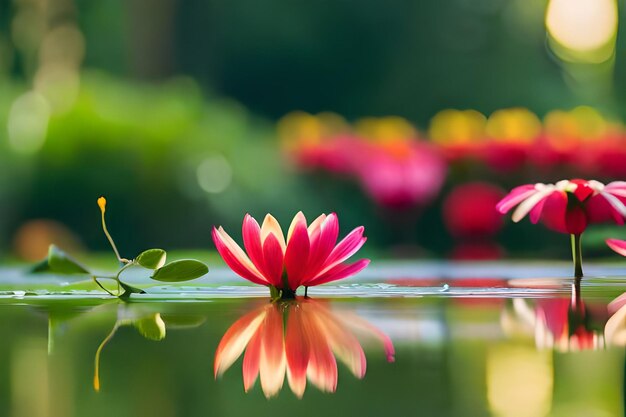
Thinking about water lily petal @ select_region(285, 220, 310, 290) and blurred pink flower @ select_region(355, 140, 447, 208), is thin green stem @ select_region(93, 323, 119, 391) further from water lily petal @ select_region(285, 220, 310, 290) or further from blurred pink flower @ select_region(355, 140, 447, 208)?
blurred pink flower @ select_region(355, 140, 447, 208)

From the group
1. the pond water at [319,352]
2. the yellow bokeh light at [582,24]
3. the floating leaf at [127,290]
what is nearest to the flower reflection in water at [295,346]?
the pond water at [319,352]

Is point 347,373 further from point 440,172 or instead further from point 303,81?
point 303,81

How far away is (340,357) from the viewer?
31cm

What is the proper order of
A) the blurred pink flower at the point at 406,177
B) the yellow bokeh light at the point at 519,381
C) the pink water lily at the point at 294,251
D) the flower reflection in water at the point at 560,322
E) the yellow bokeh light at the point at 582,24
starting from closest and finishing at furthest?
the yellow bokeh light at the point at 519,381 < the flower reflection in water at the point at 560,322 < the pink water lily at the point at 294,251 < the blurred pink flower at the point at 406,177 < the yellow bokeh light at the point at 582,24

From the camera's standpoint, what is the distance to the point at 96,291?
0.56 m

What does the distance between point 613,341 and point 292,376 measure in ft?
0.42

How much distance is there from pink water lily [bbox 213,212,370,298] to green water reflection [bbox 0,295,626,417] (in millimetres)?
15

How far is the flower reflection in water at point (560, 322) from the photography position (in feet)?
1.12

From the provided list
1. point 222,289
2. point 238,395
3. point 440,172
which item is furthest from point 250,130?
point 238,395

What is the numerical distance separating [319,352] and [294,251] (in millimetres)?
124

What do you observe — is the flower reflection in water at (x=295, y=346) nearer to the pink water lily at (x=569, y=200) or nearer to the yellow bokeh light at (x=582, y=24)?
the pink water lily at (x=569, y=200)

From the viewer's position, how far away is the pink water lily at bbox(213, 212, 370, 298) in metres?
0.44

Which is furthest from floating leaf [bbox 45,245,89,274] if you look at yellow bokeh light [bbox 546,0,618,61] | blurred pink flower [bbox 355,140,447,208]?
yellow bokeh light [bbox 546,0,618,61]

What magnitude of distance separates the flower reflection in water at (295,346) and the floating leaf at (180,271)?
0.17 ft
